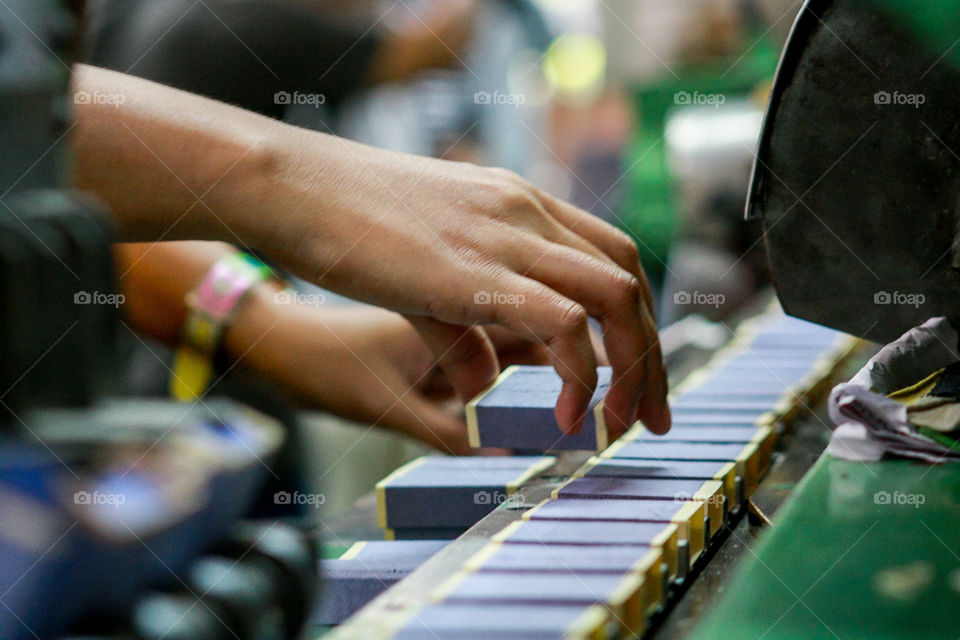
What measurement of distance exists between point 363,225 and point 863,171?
19.9 inches

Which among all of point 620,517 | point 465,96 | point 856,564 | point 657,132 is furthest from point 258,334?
point 465,96

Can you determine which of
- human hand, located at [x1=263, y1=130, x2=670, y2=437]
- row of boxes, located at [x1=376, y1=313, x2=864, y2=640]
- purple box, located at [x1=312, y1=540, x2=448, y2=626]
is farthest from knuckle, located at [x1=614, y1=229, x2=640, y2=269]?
purple box, located at [x1=312, y1=540, x2=448, y2=626]

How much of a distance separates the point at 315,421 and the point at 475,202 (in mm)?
1643

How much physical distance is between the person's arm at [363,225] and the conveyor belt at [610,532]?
0.08m

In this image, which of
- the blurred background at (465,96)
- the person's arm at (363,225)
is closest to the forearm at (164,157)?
the person's arm at (363,225)

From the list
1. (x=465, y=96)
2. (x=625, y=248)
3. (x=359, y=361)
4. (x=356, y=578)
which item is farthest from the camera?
(x=465, y=96)

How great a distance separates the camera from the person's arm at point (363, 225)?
1031 millimetres

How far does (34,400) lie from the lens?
749 millimetres

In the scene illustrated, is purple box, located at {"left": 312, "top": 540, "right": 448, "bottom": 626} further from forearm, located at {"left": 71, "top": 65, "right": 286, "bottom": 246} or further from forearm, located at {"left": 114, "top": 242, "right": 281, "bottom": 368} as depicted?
forearm, located at {"left": 114, "top": 242, "right": 281, "bottom": 368}

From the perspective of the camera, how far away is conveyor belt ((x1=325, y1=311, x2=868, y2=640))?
0.65 m

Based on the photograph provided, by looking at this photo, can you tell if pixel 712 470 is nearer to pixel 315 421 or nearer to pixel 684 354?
pixel 684 354

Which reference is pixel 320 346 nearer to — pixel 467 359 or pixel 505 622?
pixel 467 359

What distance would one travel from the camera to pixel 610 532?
812mm

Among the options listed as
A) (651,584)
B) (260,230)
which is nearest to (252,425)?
(260,230)
